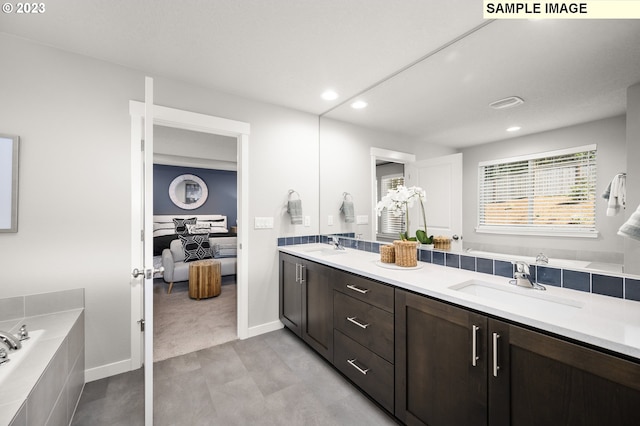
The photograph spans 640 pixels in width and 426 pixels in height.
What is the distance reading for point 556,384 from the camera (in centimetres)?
94

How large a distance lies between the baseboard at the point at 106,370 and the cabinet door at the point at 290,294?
1.35 m

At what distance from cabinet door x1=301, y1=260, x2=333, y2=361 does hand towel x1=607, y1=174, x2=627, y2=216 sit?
5.14 feet

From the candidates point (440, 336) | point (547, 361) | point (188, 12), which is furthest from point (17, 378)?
point (547, 361)

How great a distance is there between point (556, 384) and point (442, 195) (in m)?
1.18

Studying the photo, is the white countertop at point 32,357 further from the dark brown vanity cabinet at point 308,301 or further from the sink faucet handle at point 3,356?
the dark brown vanity cabinet at point 308,301

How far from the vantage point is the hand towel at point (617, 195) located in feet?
3.70

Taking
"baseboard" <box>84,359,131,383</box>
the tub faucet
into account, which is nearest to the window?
the tub faucet

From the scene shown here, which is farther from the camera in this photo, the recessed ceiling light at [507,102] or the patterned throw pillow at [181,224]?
the patterned throw pillow at [181,224]

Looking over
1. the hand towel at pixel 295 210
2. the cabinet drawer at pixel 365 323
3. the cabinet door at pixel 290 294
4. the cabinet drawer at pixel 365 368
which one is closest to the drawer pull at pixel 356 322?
the cabinet drawer at pixel 365 323

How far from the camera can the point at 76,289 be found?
77.2 inches

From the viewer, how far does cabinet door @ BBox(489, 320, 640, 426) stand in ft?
2.68

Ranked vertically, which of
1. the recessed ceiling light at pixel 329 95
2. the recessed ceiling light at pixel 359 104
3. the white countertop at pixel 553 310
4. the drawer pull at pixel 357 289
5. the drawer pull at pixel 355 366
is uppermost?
the recessed ceiling light at pixel 329 95

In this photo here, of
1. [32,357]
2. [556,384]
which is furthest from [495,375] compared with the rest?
[32,357]

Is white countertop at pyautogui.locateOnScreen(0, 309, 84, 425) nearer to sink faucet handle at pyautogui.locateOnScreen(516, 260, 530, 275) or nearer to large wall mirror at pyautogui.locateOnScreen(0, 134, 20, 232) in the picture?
large wall mirror at pyautogui.locateOnScreen(0, 134, 20, 232)
